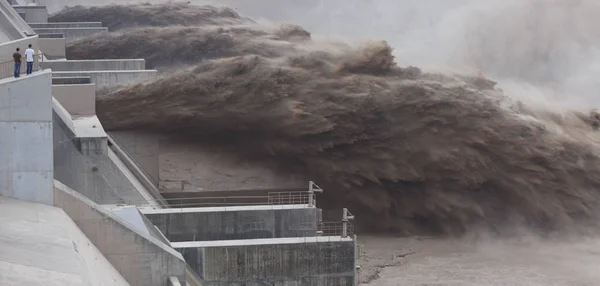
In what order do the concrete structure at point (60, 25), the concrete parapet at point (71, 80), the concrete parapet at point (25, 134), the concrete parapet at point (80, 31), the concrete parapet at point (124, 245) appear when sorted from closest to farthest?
the concrete parapet at point (25, 134) < the concrete parapet at point (124, 245) < the concrete parapet at point (71, 80) < the concrete parapet at point (80, 31) < the concrete structure at point (60, 25)

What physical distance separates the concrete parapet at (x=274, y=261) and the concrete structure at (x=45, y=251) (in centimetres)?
312

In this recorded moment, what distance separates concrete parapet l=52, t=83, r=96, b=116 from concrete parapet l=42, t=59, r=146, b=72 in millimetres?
3785

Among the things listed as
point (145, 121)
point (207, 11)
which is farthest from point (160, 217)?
point (207, 11)

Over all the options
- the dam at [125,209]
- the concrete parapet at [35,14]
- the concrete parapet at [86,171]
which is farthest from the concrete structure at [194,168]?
the concrete parapet at [35,14]

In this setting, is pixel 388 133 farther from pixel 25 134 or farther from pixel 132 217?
pixel 25 134

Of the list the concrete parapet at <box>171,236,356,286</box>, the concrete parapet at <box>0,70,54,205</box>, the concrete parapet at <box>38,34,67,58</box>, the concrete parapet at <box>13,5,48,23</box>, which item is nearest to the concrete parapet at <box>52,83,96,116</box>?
the concrete parapet at <box>171,236,356,286</box>

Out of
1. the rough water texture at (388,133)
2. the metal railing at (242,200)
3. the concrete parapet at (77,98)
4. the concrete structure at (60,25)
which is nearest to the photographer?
the concrete parapet at (77,98)

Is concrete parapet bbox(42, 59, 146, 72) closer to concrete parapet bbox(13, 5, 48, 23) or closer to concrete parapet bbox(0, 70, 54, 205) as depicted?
concrete parapet bbox(0, 70, 54, 205)

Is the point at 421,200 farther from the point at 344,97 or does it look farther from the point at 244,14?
the point at 244,14

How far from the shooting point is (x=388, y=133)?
31.6m

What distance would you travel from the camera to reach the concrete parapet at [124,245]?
56.6 ft

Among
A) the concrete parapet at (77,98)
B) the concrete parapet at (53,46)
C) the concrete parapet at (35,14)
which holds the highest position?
the concrete parapet at (35,14)

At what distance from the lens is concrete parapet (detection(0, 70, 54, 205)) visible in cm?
1603

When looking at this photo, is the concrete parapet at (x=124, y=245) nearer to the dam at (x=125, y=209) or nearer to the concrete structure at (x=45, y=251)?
the dam at (x=125, y=209)
